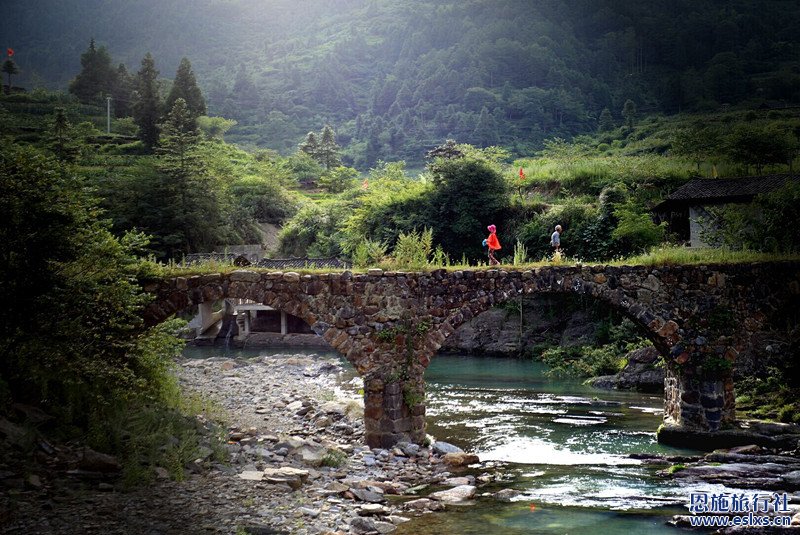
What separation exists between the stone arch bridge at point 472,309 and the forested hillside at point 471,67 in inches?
1793

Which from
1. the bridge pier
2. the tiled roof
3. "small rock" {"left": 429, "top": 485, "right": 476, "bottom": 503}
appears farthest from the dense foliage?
the tiled roof

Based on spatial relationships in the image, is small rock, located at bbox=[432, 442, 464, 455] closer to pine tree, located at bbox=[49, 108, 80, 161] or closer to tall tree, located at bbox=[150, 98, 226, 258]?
tall tree, located at bbox=[150, 98, 226, 258]

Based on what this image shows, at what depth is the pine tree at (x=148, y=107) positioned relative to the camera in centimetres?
5978

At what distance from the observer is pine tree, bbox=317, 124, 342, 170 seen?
80000 millimetres

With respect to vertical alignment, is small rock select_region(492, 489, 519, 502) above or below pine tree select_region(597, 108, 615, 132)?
below

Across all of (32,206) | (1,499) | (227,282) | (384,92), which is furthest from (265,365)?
(384,92)

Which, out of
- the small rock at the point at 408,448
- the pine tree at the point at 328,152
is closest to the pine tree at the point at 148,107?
the pine tree at the point at 328,152

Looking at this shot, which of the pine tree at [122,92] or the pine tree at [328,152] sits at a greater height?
the pine tree at [122,92]

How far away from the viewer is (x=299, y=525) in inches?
428

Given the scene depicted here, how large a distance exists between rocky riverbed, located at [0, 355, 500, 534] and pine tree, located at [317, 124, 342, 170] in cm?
6240

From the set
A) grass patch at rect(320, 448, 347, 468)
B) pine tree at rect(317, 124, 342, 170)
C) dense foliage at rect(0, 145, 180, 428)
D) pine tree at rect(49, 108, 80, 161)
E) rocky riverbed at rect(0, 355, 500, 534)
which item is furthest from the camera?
pine tree at rect(317, 124, 342, 170)

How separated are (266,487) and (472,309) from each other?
6137mm

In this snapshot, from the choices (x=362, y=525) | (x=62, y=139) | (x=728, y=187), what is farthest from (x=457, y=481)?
(x=62, y=139)

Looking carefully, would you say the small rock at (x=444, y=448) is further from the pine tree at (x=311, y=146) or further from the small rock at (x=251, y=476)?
the pine tree at (x=311, y=146)
